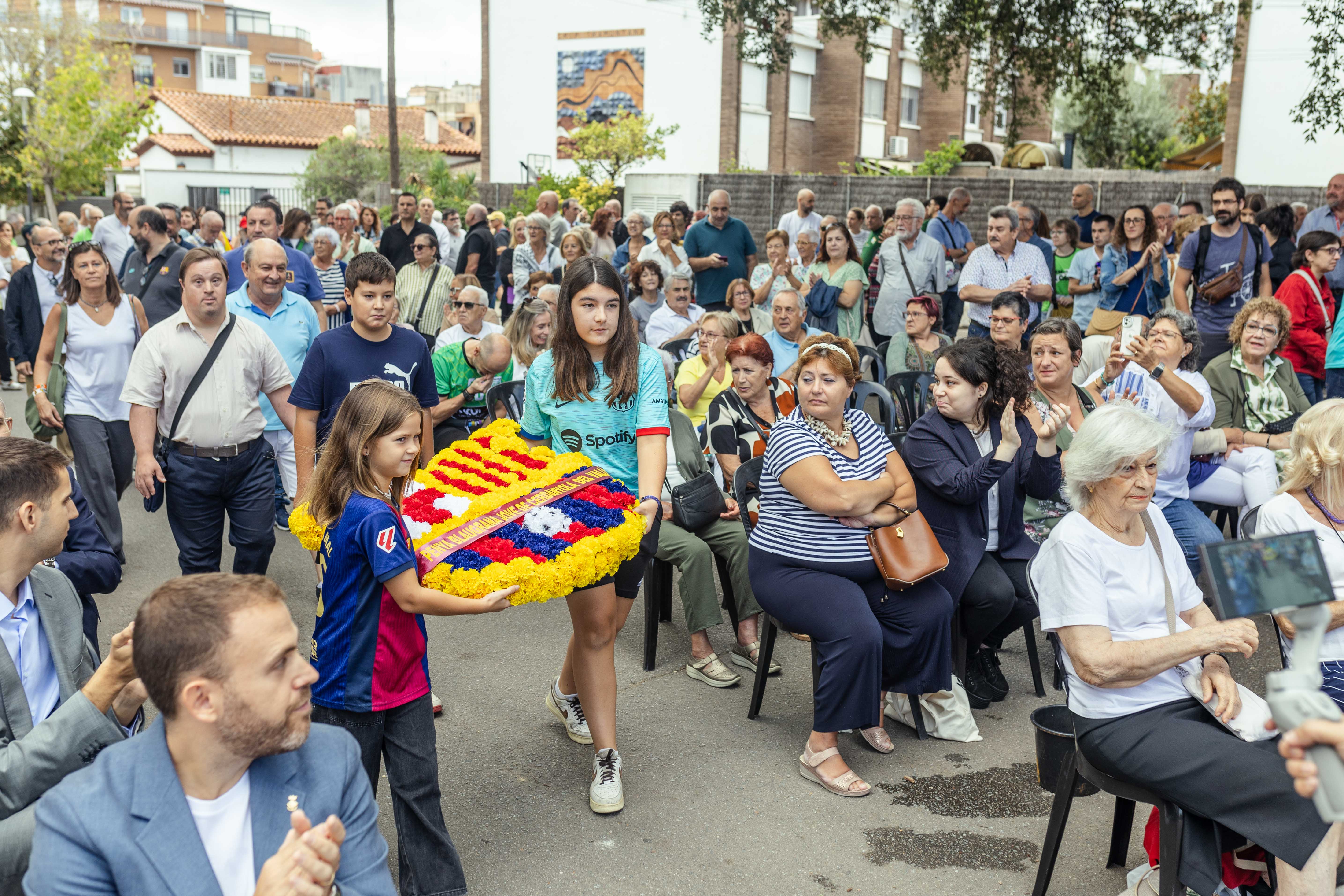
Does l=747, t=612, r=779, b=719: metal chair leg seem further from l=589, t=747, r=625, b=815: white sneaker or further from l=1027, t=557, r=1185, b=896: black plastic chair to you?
l=1027, t=557, r=1185, b=896: black plastic chair

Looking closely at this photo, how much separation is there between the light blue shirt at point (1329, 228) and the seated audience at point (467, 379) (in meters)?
6.51

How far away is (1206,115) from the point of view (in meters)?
30.9

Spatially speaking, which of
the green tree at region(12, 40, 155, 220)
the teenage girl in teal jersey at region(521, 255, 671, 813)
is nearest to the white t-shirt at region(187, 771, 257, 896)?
the teenage girl in teal jersey at region(521, 255, 671, 813)

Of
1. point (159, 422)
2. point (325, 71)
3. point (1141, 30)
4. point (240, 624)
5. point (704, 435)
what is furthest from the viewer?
point (325, 71)

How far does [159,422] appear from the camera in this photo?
201 inches

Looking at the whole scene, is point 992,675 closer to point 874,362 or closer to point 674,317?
point 874,362

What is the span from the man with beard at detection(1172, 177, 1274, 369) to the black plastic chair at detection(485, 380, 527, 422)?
18.5 ft

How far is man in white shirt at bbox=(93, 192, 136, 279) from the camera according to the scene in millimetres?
11922

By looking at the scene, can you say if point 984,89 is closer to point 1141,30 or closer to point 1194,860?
point 1141,30

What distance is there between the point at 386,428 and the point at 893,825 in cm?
233

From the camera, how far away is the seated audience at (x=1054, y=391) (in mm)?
5227

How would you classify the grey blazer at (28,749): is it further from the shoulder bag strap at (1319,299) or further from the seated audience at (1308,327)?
the shoulder bag strap at (1319,299)

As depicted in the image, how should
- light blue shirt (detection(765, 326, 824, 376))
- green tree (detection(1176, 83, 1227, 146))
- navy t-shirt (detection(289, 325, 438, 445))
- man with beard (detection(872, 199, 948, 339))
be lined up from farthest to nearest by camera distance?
green tree (detection(1176, 83, 1227, 146)) < man with beard (detection(872, 199, 948, 339)) < light blue shirt (detection(765, 326, 824, 376)) < navy t-shirt (detection(289, 325, 438, 445))

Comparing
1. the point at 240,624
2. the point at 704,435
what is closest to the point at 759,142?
the point at 704,435
